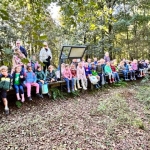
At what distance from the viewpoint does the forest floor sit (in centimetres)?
471

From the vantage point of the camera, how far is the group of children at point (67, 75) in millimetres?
6223

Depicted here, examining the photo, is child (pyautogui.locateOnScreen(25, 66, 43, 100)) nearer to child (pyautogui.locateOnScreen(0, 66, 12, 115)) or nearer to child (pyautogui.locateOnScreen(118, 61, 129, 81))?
child (pyautogui.locateOnScreen(0, 66, 12, 115))

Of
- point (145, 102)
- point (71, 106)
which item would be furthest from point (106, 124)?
point (145, 102)

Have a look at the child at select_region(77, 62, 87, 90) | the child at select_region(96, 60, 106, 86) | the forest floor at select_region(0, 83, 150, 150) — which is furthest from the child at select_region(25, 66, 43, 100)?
the child at select_region(96, 60, 106, 86)

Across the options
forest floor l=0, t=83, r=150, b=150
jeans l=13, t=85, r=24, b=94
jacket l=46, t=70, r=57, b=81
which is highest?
jacket l=46, t=70, r=57, b=81

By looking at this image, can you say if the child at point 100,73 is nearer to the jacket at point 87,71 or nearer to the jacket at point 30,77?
the jacket at point 87,71

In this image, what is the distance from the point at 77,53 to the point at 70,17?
617 cm

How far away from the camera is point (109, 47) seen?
15336 millimetres

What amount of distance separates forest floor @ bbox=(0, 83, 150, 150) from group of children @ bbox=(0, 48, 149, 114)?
52 centimetres

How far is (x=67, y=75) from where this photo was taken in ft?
26.6

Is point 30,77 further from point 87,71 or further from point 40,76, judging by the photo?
point 87,71

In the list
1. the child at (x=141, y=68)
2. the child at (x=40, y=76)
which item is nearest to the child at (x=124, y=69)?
the child at (x=141, y=68)

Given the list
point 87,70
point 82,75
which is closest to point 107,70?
point 87,70

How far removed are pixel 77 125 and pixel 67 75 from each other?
291cm
